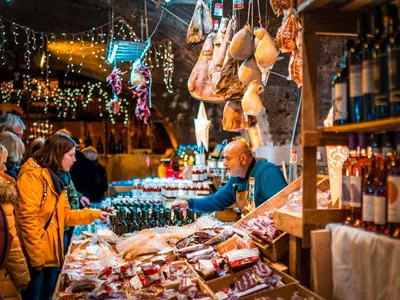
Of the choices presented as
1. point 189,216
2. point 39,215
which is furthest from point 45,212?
point 189,216

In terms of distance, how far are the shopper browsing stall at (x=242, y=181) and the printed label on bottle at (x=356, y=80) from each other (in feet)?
6.48

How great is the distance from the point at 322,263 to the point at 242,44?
1.67 m

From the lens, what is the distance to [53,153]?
141 inches

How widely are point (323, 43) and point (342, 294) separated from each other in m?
3.24

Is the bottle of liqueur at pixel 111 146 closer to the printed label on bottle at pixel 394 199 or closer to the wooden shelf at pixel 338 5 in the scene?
the wooden shelf at pixel 338 5

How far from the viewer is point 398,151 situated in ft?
5.38

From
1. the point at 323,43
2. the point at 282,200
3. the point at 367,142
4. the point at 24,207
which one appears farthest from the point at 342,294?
the point at 323,43

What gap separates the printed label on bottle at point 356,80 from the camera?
5.66 feet

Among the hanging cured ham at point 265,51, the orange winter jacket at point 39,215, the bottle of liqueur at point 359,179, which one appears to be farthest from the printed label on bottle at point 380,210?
the orange winter jacket at point 39,215

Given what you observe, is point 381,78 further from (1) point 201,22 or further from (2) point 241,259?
(1) point 201,22

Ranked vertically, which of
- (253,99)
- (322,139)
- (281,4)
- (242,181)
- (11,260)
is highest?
(281,4)

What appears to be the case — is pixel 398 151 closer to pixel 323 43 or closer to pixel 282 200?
pixel 282 200

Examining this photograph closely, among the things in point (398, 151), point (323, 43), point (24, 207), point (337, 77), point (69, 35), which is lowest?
point (24, 207)

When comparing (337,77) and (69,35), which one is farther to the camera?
(69,35)
